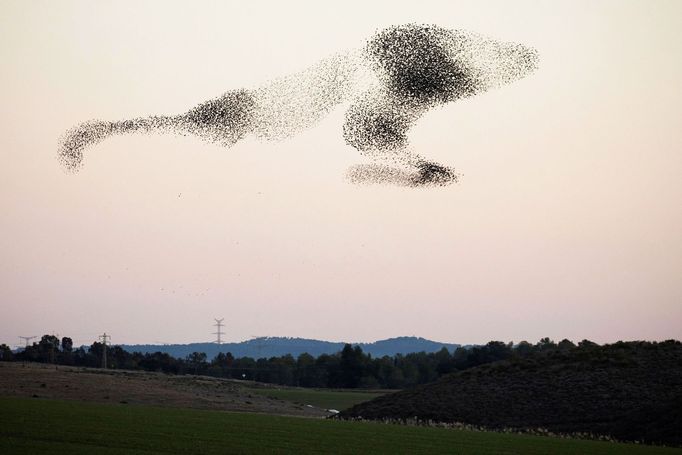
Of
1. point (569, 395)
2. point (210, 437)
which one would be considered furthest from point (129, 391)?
point (210, 437)

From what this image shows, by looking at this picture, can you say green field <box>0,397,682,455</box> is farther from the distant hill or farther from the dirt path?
the dirt path

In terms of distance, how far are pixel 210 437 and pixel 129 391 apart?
51222mm

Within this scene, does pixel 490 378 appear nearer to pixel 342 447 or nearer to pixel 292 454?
pixel 342 447

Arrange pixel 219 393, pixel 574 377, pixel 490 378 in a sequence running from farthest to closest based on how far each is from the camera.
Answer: pixel 219 393, pixel 490 378, pixel 574 377

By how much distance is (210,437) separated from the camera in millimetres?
44062

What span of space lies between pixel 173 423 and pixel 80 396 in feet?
123

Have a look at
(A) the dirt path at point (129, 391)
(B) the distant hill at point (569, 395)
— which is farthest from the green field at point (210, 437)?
(A) the dirt path at point (129, 391)

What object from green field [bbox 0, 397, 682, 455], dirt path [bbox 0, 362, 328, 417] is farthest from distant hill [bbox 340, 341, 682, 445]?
green field [bbox 0, 397, 682, 455]

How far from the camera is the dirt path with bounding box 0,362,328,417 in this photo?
284ft

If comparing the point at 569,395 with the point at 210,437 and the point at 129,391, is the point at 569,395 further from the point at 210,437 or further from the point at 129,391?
the point at 210,437

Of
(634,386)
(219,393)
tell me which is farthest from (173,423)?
(219,393)

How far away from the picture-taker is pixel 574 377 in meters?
84.4

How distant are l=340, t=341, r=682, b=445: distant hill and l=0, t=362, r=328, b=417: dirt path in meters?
12.3

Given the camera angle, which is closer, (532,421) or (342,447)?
(342,447)
